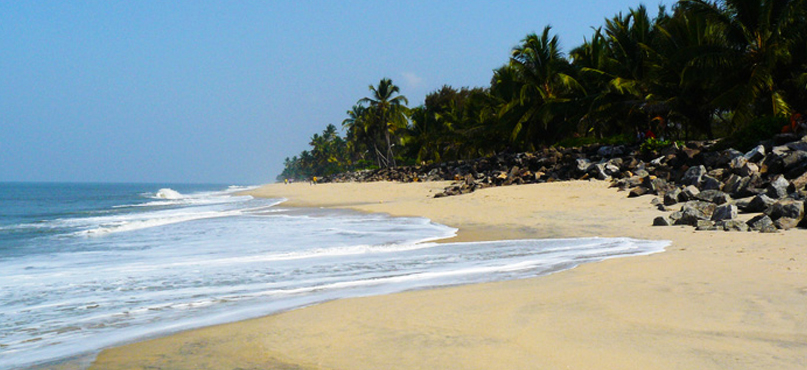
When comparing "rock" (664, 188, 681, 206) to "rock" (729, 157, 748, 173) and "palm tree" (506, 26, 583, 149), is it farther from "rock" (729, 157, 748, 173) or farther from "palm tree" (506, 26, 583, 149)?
"palm tree" (506, 26, 583, 149)

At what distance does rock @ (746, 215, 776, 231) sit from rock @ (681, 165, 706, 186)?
583 cm

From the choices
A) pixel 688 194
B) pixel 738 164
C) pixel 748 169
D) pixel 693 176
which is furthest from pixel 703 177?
pixel 688 194

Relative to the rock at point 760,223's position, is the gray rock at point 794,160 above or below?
above

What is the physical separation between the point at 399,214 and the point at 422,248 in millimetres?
6653

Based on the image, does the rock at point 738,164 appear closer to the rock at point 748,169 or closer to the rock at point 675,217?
the rock at point 748,169

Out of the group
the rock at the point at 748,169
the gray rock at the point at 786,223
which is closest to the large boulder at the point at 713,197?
the rock at the point at 748,169

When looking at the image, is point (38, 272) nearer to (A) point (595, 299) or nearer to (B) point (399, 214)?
(A) point (595, 299)

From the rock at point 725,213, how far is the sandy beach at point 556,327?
2573mm

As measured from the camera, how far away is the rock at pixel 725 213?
25.5 feet

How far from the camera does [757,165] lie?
12.3 m

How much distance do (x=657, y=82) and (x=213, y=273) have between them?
905 inches

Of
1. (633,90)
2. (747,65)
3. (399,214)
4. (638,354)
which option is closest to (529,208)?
(399,214)

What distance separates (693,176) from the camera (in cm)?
1302

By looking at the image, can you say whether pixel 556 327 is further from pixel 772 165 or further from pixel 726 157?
pixel 726 157
